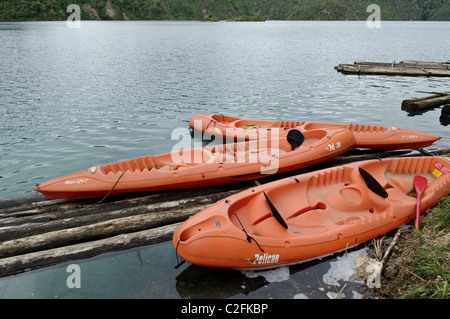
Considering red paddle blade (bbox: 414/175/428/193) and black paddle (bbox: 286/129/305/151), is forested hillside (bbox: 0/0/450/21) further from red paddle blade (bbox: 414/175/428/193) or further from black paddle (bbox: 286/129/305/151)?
red paddle blade (bbox: 414/175/428/193)

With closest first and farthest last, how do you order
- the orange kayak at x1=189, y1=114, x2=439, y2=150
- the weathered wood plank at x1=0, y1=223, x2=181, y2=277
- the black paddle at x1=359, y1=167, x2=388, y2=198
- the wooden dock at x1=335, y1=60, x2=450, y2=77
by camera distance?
1. the weathered wood plank at x1=0, y1=223, x2=181, y2=277
2. the black paddle at x1=359, y1=167, x2=388, y2=198
3. the orange kayak at x1=189, y1=114, x2=439, y2=150
4. the wooden dock at x1=335, y1=60, x2=450, y2=77

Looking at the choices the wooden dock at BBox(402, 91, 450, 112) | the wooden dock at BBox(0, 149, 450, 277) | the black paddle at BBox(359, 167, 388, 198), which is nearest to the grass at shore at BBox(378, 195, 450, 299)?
the black paddle at BBox(359, 167, 388, 198)

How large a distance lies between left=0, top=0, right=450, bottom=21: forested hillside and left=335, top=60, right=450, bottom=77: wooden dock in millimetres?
104471

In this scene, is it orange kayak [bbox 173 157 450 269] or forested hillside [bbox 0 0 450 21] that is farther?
forested hillside [bbox 0 0 450 21]

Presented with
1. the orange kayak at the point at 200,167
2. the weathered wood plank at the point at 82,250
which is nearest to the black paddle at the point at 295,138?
the orange kayak at the point at 200,167

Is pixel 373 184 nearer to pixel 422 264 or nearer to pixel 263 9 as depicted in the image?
pixel 422 264

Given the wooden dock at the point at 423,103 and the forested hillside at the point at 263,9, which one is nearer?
the wooden dock at the point at 423,103

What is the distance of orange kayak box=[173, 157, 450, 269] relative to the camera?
415 cm

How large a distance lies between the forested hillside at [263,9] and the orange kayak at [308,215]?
116 m

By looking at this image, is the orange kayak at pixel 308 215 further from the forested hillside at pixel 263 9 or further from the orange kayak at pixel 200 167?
the forested hillside at pixel 263 9

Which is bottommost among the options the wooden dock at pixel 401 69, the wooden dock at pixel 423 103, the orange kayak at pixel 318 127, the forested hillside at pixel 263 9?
the orange kayak at pixel 318 127

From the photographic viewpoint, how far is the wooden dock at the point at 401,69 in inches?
800

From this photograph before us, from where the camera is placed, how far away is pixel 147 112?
13922 mm

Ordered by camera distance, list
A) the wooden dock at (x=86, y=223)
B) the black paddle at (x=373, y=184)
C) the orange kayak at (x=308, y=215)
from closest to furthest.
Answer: the orange kayak at (x=308, y=215)
the wooden dock at (x=86, y=223)
the black paddle at (x=373, y=184)
